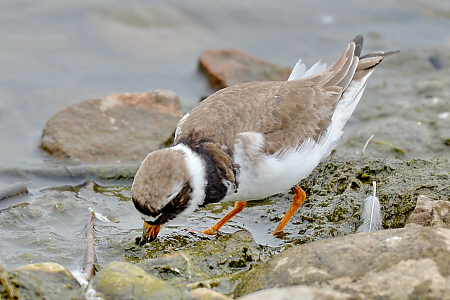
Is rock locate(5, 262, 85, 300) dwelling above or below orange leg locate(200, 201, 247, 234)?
above

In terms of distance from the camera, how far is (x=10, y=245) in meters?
5.38

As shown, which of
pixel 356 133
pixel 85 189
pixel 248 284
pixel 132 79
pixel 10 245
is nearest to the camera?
pixel 248 284

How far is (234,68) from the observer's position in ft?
36.3

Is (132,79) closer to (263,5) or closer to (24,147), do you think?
(24,147)

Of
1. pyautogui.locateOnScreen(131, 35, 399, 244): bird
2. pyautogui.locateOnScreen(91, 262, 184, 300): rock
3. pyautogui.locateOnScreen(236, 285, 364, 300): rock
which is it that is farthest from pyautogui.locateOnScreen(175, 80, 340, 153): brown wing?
pyautogui.locateOnScreen(236, 285, 364, 300): rock

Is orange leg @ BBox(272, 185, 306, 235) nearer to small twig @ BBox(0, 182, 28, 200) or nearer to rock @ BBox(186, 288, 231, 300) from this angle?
rock @ BBox(186, 288, 231, 300)

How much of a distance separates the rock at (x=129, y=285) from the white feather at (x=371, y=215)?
2321 millimetres

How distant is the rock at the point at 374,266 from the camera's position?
376 centimetres

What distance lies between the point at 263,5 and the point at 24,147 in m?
7.83

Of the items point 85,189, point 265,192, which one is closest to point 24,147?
point 85,189

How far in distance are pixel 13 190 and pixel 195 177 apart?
8.89 ft

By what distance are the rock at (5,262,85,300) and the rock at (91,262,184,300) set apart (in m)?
0.19

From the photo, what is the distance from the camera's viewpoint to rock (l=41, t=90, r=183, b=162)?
814 cm

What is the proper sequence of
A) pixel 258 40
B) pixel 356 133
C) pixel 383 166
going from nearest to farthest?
pixel 383 166, pixel 356 133, pixel 258 40
